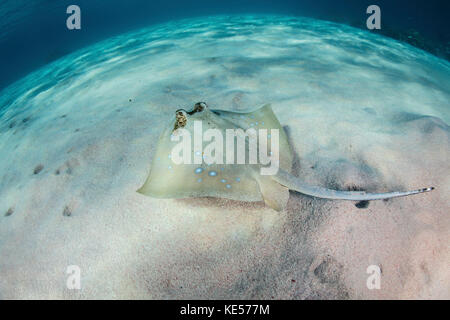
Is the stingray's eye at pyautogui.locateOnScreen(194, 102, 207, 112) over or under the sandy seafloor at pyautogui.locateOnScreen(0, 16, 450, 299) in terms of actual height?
over

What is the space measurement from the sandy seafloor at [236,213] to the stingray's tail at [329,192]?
310 millimetres

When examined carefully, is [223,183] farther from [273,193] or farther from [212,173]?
[273,193]

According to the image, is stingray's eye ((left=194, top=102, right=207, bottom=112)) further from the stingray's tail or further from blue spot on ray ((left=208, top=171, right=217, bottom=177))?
the stingray's tail

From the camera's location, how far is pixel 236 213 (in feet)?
7.97

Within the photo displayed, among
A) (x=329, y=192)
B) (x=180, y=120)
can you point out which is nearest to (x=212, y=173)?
(x=180, y=120)

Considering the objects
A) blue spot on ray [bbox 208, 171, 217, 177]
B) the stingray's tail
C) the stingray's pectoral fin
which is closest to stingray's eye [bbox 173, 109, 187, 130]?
blue spot on ray [bbox 208, 171, 217, 177]

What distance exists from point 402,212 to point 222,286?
199cm

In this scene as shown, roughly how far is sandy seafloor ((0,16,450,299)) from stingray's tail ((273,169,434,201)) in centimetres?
31

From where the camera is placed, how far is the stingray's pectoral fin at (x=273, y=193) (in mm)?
2277

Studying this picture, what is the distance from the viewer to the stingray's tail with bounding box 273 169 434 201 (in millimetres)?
2018

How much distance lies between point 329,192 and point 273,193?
539 mm

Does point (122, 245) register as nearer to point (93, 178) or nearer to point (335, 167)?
point (93, 178)

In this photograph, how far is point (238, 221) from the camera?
7.80 ft
